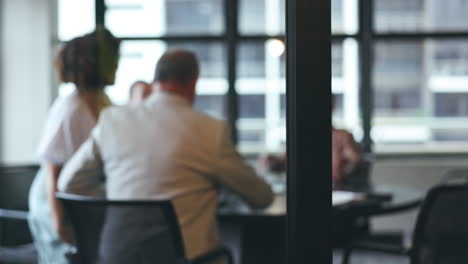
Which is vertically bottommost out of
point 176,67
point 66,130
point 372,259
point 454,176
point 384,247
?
point 372,259

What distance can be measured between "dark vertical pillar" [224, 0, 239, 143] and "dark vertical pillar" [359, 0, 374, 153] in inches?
44.9

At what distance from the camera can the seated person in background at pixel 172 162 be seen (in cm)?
236

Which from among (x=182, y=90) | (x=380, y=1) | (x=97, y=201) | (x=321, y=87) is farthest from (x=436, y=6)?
(x=321, y=87)

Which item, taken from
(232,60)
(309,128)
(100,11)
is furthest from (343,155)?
(309,128)

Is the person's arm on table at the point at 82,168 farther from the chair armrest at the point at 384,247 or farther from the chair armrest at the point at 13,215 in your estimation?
the chair armrest at the point at 384,247

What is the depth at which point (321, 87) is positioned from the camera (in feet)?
2.59

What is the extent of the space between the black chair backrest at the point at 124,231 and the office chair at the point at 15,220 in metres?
0.91

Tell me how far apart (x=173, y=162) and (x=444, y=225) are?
107 cm

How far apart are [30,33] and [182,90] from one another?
4.07m

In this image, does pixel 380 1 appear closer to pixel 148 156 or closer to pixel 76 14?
pixel 76 14

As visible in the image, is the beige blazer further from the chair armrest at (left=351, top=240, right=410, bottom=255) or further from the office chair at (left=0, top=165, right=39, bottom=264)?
the office chair at (left=0, top=165, right=39, bottom=264)

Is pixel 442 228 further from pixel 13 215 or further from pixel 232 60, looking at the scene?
pixel 232 60

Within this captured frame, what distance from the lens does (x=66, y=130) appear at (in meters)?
2.67

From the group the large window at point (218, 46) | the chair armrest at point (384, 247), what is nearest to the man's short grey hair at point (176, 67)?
the chair armrest at point (384, 247)
